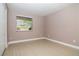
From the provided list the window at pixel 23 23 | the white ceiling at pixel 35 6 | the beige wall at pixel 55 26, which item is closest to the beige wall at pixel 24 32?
the beige wall at pixel 55 26

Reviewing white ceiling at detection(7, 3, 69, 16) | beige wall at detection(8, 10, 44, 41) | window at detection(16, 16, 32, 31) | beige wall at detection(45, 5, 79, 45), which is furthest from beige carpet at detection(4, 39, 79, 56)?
white ceiling at detection(7, 3, 69, 16)

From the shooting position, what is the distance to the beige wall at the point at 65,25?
149 inches

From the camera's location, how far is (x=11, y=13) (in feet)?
15.0

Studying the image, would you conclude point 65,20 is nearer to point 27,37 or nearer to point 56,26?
point 56,26

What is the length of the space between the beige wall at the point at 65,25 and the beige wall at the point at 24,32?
2.51 ft

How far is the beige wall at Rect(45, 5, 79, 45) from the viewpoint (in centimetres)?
378

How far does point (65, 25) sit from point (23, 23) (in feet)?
8.10

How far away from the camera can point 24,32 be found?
5.30 meters

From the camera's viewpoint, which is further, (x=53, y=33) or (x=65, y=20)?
(x=53, y=33)

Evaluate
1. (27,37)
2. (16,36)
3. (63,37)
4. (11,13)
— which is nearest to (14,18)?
(11,13)

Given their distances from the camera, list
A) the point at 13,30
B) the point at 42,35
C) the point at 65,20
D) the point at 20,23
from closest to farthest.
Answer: the point at 65,20
the point at 13,30
the point at 20,23
the point at 42,35

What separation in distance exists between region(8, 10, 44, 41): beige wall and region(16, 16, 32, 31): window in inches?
9.3

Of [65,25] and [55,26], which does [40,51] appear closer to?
[65,25]

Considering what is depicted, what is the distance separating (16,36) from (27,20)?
1.25 meters
